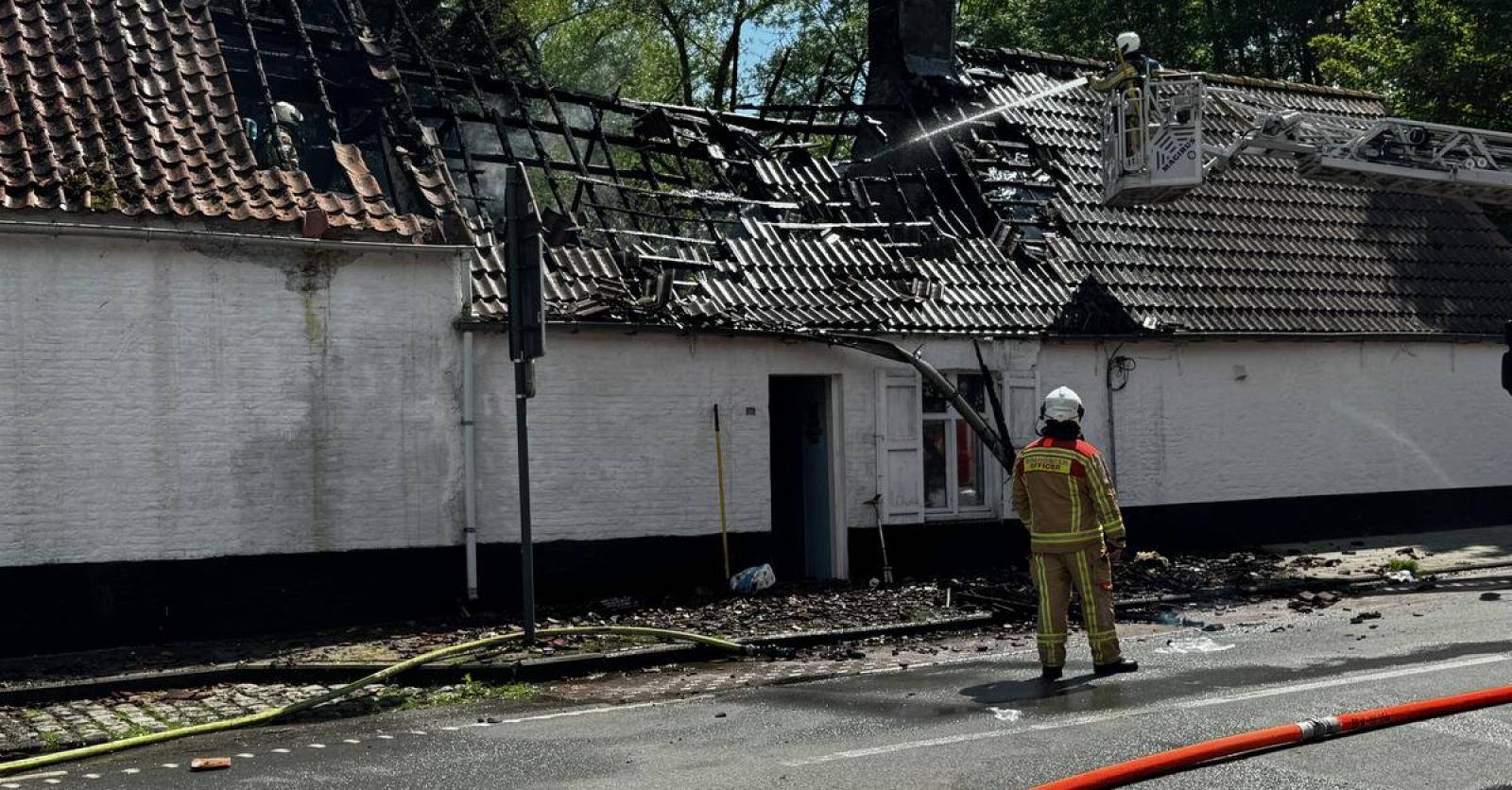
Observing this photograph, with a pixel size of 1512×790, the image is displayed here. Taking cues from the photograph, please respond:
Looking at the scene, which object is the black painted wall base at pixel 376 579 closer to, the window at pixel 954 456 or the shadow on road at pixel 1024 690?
the window at pixel 954 456

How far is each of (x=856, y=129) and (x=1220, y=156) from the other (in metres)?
5.00

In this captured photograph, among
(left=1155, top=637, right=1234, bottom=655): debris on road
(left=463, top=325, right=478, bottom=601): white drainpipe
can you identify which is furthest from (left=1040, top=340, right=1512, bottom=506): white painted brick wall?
(left=463, top=325, right=478, bottom=601): white drainpipe

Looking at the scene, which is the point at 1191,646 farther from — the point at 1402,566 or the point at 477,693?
the point at 1402,566

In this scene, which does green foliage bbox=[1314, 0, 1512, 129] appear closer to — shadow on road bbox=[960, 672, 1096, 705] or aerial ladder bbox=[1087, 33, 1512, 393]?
aerial ladder bbox=[1087, 33, 1512, 393]

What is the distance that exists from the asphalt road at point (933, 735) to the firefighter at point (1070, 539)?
1.00ft

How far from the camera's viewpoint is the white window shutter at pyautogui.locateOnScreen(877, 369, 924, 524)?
17547 mm

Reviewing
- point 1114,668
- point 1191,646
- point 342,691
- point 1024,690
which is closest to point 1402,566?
point 1191,646

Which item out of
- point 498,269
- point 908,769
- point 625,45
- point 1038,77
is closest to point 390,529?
point 498,269

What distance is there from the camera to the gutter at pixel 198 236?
12789 mm

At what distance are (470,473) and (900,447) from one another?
4898 mm

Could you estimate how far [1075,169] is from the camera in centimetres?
2195

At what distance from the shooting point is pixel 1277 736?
26.9 feet

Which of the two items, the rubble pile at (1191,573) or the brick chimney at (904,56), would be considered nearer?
the rubble pile at (1191,573)

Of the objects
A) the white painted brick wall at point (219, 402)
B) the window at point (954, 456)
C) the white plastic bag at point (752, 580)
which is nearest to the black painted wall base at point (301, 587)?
the white painted brick wall at point (219, 402)
